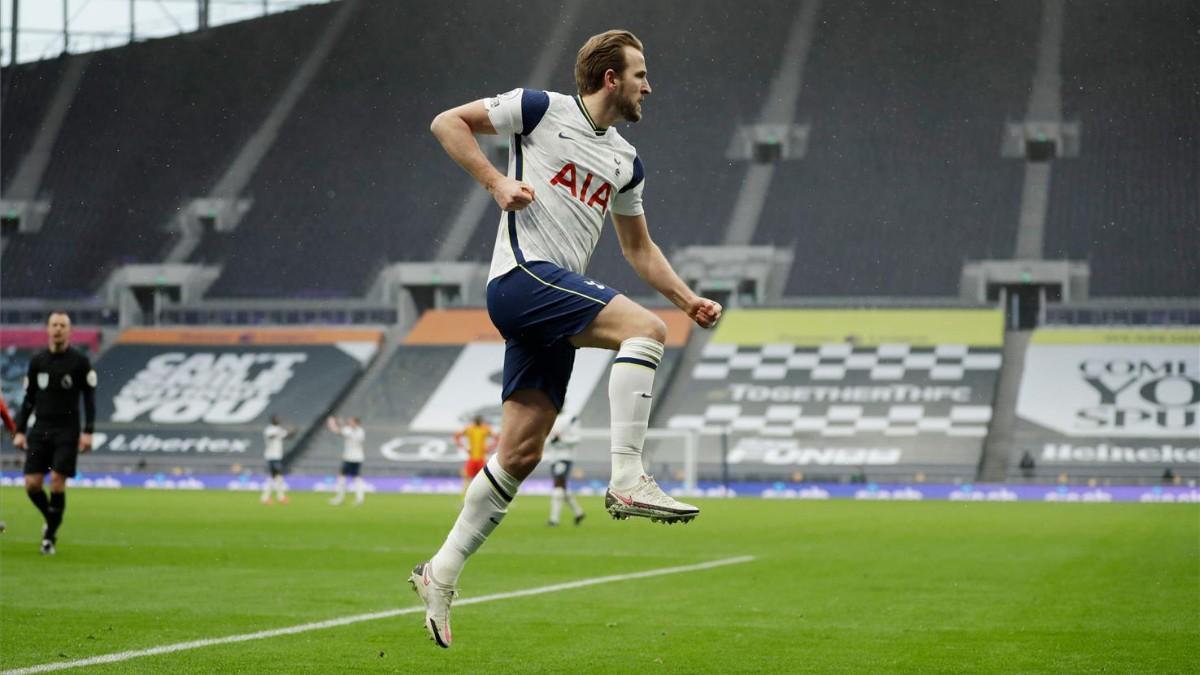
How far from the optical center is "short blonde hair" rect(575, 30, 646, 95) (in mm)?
5730

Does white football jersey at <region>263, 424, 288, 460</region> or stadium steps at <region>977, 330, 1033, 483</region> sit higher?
stadium steps at <region>977, 330, 1033, 483</region>

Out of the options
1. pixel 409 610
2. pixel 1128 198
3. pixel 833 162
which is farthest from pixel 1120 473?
pixel 409 610

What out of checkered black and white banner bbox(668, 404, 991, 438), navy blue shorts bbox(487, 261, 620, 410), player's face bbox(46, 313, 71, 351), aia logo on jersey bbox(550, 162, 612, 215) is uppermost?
checkered black and white banner bbox(668, 404, 991, 438)

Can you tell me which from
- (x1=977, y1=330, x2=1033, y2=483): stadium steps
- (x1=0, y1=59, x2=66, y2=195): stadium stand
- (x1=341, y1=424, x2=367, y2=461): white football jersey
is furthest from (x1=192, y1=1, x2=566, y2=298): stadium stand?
(x1=341, y1=424, x2=367, y2=461): white football jersey

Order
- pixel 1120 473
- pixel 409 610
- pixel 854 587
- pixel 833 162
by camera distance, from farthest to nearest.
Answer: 1. pixel 833 162
2. pixel 1120 473
3. pixel 854 587
4. pixel 409 610

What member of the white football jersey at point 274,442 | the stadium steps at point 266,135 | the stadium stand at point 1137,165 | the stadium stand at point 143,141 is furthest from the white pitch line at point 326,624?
the stadium steps at point 266,135

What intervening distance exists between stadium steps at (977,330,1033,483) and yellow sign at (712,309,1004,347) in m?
0.62

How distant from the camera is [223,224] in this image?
46.5 metres

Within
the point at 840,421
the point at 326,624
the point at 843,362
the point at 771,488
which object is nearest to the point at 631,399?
the point at 326,624

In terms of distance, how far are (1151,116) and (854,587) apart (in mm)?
33584

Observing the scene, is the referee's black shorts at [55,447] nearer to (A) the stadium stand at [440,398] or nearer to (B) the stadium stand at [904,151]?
(A) the stadium stand at [440,398]

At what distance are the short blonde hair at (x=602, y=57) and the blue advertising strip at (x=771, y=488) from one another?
28.2 metres

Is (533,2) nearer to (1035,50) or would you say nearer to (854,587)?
(1035,50)

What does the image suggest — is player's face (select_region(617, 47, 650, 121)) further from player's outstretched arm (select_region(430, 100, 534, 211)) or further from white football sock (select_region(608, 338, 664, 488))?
white football sock (select_region(608, 338, 664, 488))
